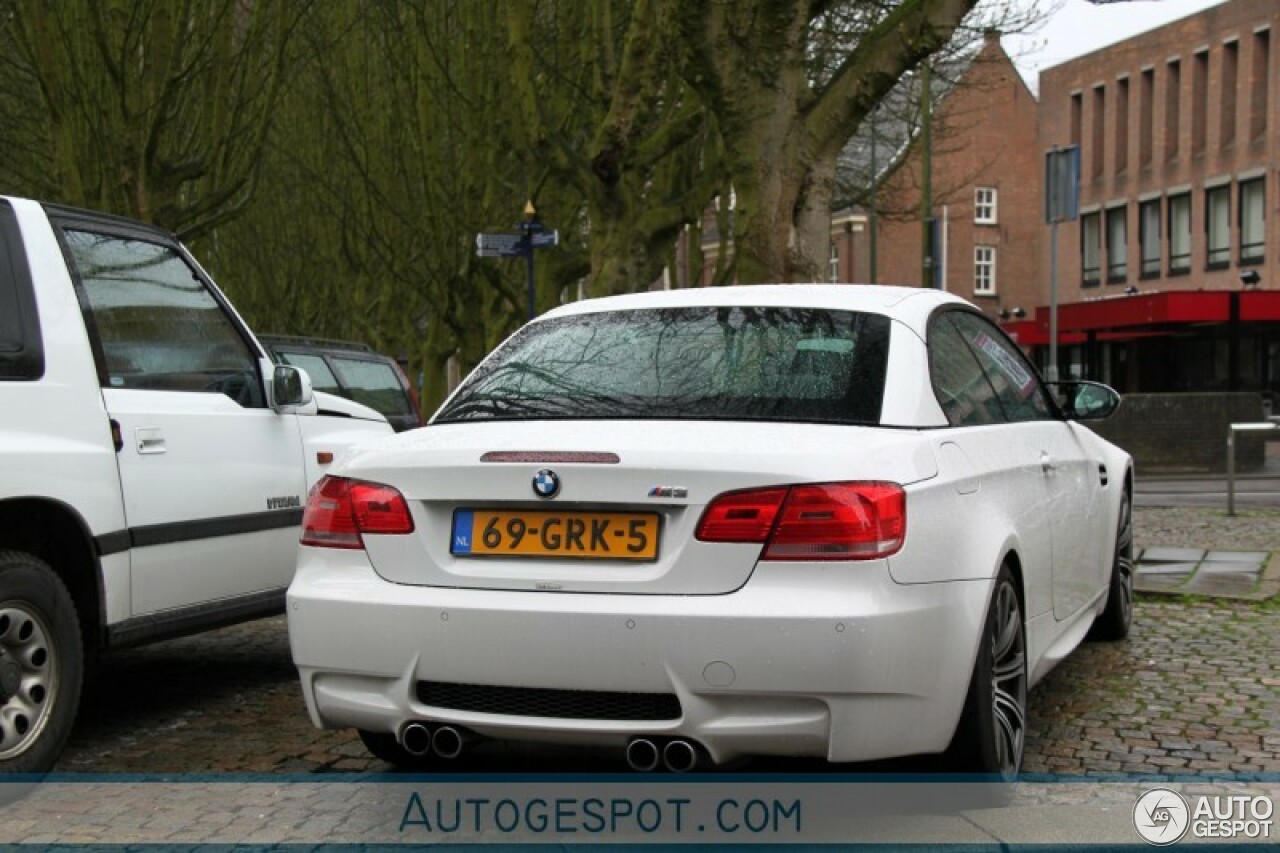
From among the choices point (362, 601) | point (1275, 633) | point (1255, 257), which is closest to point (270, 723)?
point (362, 601)

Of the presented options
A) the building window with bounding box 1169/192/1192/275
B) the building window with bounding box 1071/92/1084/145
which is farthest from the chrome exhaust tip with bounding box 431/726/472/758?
the building window with bounding box 1071/92/1084/145

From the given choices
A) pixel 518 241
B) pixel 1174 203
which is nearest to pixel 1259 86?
pixel 1174 203

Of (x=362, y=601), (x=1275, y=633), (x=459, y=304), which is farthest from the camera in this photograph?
(x=459, y=304)

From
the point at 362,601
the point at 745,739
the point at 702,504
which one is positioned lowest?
the point at 745,739

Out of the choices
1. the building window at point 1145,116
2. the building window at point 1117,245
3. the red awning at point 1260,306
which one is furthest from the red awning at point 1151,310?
the building window at point 1145,116

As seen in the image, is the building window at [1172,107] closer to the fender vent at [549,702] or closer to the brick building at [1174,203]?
the brick building at [1174,203]

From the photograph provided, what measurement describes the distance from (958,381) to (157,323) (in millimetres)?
3020

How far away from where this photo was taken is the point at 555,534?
4.06 metres

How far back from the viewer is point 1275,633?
756cm

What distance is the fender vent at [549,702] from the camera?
3.94m

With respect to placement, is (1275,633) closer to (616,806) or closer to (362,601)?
(616,806)

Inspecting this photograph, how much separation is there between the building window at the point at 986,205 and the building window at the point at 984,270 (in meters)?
1.25

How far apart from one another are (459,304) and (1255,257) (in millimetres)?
29506

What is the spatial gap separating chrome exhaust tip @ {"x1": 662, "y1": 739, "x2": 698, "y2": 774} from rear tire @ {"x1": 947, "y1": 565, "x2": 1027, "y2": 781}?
0.79 m
